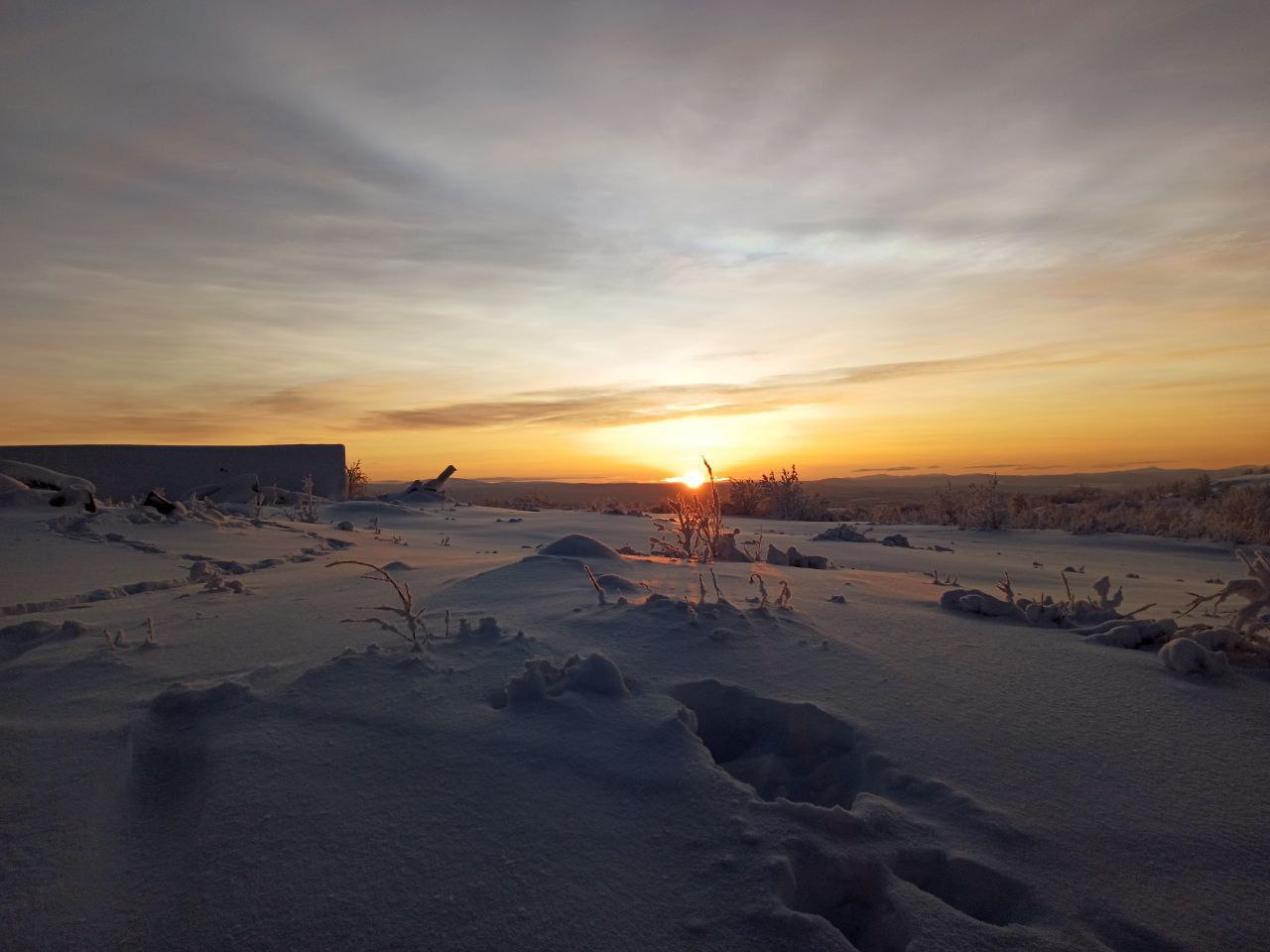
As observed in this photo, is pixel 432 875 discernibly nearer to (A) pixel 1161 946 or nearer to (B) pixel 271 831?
(B) pixel 271 831

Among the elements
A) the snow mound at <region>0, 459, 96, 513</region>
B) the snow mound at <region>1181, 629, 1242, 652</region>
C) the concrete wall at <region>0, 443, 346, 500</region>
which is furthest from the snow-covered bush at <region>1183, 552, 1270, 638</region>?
the concrete wall at <region>0, 443, 346, 500</region>

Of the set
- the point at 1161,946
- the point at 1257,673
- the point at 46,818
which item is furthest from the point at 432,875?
the point at 1257,673

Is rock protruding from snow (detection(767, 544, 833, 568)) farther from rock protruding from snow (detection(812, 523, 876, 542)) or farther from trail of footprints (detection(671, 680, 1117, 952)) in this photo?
trail of footprints (detection(671, 680, 1117, 952))

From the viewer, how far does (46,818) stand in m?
1.37

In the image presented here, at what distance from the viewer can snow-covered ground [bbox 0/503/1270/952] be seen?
44.9 inches

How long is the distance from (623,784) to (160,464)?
1161cm

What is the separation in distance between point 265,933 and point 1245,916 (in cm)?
152

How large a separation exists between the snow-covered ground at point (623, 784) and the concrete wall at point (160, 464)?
9.01 meters

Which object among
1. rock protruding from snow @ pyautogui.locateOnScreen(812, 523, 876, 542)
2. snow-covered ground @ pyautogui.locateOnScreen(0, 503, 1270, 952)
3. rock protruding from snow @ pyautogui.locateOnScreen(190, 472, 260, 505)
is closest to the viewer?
snow-covered ground @ pyautogui.locateOnScreen(0, 503, 1270, 952)

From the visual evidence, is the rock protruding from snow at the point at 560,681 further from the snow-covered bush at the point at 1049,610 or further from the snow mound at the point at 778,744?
the snow-covered bush at the point at 1049,610

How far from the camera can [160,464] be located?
10.7 m

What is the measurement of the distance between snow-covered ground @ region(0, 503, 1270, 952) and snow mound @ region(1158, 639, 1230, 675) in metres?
0.05

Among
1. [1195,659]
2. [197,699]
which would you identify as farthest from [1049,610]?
[197,699]

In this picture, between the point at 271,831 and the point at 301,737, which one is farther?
the point at 301,737
